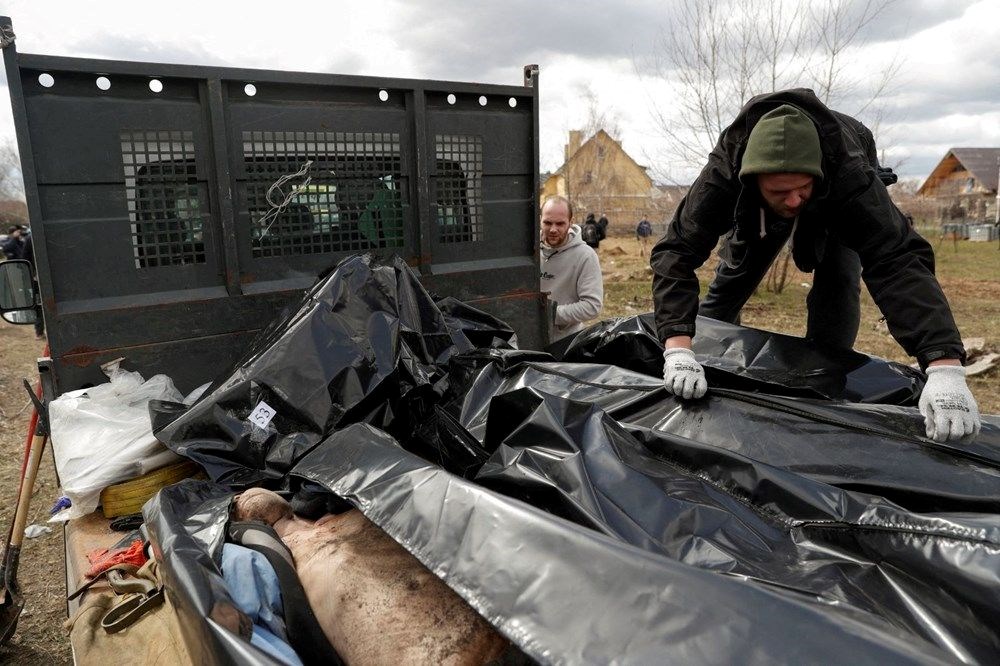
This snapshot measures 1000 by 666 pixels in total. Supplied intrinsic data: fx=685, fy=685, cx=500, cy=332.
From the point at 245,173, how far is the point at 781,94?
1955 millimetres

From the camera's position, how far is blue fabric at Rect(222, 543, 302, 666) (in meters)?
1.33

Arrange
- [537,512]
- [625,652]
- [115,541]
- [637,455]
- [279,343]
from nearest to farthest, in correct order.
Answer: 1. [625,652]
2. [537,512]
3. [637,455]
4. [115,541]
5. [279,343]

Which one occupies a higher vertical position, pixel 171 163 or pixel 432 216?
pixel 171 163

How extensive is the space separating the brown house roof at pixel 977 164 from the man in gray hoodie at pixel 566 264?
47.4m

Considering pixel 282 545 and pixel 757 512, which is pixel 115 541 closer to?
pixel 282 545

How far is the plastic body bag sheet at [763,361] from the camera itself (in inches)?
86.4

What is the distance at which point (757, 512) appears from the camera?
1.56 meters

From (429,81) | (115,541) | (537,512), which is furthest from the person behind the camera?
(429,81)

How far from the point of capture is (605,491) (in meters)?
1.56

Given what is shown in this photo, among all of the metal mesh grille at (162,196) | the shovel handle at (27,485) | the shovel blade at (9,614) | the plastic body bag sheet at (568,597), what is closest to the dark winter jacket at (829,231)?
the plastic body bag sheet at (568,597)

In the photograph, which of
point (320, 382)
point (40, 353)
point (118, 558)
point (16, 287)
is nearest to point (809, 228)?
point (320, 382)

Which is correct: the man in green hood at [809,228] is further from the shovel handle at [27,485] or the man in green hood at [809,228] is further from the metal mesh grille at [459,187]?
the shovel handle at [27,485]

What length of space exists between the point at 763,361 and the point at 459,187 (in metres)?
1.52

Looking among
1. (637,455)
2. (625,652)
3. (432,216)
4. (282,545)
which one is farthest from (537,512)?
(432,216)
